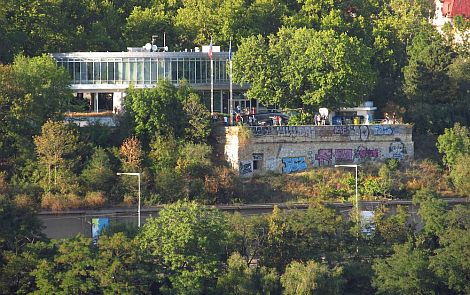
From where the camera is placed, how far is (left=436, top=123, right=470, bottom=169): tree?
92.9 m

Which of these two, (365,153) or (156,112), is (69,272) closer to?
(156,112)

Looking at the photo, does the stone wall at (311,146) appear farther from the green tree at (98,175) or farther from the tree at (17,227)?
the tree at (17,227)

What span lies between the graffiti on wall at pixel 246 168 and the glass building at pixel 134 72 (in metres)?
9.19

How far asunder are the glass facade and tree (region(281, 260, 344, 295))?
27.1m

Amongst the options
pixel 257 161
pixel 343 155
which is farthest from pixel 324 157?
pixel 257 161

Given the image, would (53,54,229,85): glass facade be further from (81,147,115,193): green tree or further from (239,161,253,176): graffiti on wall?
(81,147,115,193): green tree

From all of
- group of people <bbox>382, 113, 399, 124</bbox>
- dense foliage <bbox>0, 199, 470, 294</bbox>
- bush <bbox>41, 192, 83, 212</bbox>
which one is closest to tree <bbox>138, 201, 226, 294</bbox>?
dense foliage <bbox>0, 199, 470, 294</bbox>

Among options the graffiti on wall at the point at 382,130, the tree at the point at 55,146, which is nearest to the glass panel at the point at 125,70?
the tree at the point at 55,146

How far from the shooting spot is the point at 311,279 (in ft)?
237

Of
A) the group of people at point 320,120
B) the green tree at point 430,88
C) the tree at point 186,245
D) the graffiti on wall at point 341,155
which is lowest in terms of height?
the tree at point 186,245

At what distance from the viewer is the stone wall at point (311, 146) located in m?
91.2

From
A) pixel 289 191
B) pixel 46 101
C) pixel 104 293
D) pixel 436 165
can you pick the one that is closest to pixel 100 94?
pixel 46 101

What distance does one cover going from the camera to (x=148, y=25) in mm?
107188

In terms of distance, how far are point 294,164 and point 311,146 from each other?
5.23ft
